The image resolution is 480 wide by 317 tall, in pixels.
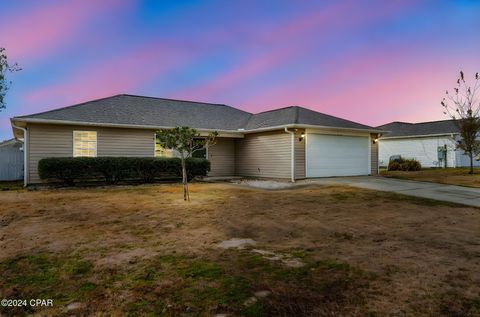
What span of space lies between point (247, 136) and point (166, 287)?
48.1 ft

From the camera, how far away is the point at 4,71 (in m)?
14.2

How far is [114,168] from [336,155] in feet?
35.7

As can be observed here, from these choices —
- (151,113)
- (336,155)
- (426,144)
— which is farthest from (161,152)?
(426,144)

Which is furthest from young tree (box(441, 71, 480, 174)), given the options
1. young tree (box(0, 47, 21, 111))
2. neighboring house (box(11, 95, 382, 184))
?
young tree (box(0, 47, 21, 111))

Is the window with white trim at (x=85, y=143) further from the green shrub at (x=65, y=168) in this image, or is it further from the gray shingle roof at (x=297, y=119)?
the gray shingle roof at (x=297, y=119)

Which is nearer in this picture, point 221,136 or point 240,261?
point 240,261

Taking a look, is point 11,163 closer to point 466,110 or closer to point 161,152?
point 161,152

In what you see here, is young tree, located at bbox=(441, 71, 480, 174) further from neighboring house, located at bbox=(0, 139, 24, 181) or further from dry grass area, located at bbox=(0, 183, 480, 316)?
neighboring house, located at bbox=(0, 139, 24, 181)

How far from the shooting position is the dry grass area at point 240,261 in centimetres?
268

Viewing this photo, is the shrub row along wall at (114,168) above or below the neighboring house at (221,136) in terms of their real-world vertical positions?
below

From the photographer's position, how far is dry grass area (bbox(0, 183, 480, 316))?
268cm

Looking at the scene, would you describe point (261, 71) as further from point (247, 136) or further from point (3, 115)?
point (3, 115)

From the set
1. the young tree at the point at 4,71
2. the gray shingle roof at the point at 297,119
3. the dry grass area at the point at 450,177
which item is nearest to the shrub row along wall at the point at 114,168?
the gray shingle roof at the point at 297,119

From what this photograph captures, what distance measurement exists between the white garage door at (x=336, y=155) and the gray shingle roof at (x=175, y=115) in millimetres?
751
